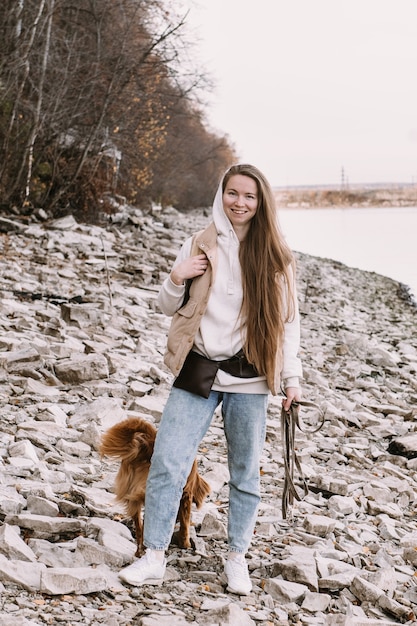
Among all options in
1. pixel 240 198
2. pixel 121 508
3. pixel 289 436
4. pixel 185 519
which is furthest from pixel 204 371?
pixel 121 508

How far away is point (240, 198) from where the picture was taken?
→ 12.1ft

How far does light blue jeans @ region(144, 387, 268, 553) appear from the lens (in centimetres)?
364

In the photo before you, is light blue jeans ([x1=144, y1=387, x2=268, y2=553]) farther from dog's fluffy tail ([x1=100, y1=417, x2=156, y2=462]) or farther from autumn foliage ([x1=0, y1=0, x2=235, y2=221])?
autumn foliage ([x1=0, y1=0, x2=235, y2=221])

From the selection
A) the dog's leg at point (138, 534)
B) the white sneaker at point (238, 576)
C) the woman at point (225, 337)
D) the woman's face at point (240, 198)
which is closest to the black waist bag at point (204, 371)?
the woman at point (225, 337)

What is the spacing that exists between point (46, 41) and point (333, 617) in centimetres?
1747

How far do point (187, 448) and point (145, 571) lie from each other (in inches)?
25.3

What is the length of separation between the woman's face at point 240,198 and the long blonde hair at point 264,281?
0.10ft

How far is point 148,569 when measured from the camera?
3.67m

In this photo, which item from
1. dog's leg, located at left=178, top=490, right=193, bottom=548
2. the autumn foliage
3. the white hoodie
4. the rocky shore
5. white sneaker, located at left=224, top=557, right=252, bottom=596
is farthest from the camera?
the autumn foliage

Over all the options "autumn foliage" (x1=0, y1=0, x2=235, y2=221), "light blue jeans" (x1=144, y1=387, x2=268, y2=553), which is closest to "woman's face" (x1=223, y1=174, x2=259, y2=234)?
"light blue jeans" (x1=144, y1=387, x2=268, y2=553)

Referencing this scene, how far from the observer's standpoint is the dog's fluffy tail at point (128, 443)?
393 cm

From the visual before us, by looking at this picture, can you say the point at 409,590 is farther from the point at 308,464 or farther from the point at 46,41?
the point at 46,41

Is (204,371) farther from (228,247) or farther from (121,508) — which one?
(121,508)

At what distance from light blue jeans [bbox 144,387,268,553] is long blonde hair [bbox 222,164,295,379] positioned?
26 centimetres
